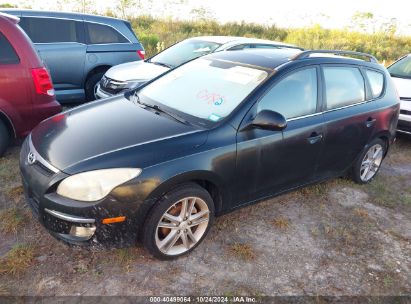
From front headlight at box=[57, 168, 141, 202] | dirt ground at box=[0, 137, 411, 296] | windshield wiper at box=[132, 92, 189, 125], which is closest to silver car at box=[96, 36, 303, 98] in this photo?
windshield wiper at box=[132, 92, 189, 125]

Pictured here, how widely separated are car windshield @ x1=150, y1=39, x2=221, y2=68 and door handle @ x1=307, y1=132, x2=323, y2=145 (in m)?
3.80

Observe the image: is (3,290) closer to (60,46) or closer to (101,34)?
(60,46)

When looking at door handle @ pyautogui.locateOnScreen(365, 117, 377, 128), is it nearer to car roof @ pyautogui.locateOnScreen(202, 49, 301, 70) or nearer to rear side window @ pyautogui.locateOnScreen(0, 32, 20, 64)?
car roof @ pyautogui.locateOnScreen(202, 49, 301, 70)

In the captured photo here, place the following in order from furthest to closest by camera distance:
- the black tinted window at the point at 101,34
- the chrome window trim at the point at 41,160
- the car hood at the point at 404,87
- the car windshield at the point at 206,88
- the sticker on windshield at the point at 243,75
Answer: the black tinted window at the point at 101,34
the car hood at the point at 404,87
the sticker on windshield at the point at 243,75
the car windshield at the point at 206,88
the chrome window trim at the point at 41,160

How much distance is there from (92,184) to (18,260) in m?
0.92

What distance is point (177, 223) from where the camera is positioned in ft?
9.70

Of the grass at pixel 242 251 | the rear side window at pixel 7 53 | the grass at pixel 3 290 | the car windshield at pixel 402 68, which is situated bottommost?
the grass at pixel 242 251

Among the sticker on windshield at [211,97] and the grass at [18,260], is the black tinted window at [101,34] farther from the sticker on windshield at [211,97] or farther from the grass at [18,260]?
the grass at [18,260]

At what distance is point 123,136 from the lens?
2.94 m

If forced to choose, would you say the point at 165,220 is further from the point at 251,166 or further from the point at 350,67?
the point at 350,67

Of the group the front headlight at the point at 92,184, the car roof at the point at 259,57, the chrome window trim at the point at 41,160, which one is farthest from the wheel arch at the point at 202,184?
the car roof at the point at 259,57

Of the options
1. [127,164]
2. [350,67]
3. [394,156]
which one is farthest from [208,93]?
[394,156]

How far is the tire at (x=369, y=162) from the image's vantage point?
14.7 feet

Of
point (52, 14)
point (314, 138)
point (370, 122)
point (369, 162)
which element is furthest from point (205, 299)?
point (52, 14)
